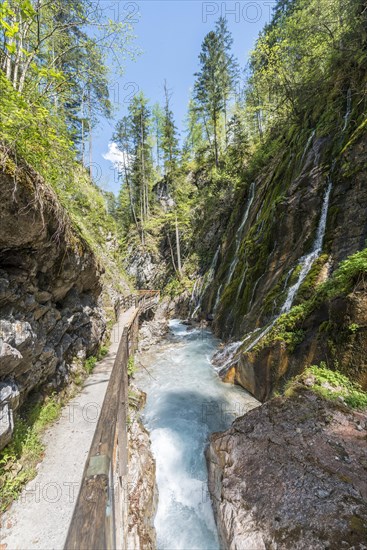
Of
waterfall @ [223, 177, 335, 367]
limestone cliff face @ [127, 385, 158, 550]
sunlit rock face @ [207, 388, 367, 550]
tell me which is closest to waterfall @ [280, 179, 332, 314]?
waterfall @ [223, 177, 335, 367]

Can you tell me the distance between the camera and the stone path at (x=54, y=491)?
2.57 m

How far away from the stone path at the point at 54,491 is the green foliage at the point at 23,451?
11 centimetres

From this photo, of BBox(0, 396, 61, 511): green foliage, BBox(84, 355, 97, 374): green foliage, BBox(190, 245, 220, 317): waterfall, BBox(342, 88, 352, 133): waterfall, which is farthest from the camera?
BBox(190, 245, 220, 317): waterfall

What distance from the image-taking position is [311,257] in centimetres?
746

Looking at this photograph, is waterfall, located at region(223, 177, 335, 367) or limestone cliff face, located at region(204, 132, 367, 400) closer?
limestone cliff face, located at region(204, 132, 367, 400)

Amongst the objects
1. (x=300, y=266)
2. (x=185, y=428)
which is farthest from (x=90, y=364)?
(x=300, y=266)

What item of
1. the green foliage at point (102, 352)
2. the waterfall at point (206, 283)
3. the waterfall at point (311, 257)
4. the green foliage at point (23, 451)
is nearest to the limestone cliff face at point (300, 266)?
the waterfall at point (311, 257)

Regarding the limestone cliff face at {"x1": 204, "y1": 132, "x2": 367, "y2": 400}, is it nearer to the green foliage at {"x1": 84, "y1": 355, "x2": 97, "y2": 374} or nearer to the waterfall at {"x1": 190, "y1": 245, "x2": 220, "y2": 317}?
Result: the waterfall at {"x1": 190, "y1": 245, "x2": 220, "y2": 317}

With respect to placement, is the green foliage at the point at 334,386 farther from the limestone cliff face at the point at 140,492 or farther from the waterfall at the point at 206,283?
the waterfall at the point at 206,283

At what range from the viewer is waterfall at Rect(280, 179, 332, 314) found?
7230 mm

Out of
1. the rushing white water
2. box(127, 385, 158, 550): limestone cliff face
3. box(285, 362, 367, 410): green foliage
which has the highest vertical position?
box(285, 362, 367, 410): green foliage

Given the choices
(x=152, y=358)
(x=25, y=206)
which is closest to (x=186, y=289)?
(x=152, y=358)

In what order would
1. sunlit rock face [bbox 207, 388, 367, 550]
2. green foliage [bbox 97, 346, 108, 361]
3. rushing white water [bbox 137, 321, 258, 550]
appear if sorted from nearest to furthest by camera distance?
1. sunlit rock face [bbox 207, 388, 367, 550]
2. rushing white water [bbox 137, 321, 258, 550]
3. green foliage [bbox 97, 346, 108, 361]

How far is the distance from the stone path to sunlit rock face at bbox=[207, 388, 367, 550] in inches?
80.8
